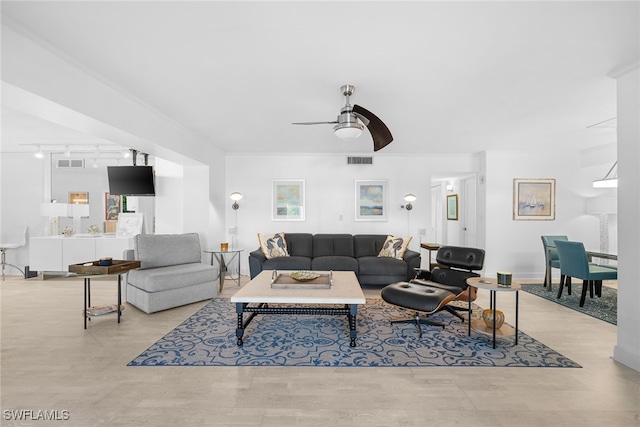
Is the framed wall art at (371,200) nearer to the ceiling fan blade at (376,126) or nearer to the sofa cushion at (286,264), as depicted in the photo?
the sofa cushion at (286,264)

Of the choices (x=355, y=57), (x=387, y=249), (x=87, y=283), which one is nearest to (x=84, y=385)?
(x=87, y=283)

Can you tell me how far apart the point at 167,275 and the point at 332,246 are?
9.49 feet

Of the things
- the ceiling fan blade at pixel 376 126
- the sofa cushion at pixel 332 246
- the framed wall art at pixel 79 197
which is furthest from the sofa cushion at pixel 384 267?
the framed wall art at pixel 79 197

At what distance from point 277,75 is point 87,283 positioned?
3392 mm

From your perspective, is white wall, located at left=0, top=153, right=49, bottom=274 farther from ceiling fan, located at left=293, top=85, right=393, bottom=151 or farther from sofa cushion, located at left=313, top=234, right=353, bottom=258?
ceiling fan, located at left=293, top=85, right=393, bottom=151

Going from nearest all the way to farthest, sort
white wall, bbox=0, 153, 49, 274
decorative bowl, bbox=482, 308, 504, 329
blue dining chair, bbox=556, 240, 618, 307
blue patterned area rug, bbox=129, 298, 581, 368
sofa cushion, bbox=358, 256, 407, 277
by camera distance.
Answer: blue patterned area rug, bbox=129, 298, 581, 368
decorative bowl, bbox=482, 308, 504, 329
blue dining chair, bbox=556, 240, 618, 307
sofa cushion, bbox=358, 256, 407, 277
white wall, bbox=0, 153, 49, 274

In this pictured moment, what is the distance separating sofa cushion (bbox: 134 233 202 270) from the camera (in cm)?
431

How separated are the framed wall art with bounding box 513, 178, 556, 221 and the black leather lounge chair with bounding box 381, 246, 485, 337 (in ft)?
9.87

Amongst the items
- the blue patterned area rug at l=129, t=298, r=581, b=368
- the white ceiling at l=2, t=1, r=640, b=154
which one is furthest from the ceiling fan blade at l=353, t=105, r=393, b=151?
the blue patterned area rug at l=129, t=298, r=581, b=368

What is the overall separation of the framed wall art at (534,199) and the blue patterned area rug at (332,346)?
12.0ft

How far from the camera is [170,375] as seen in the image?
2398mm

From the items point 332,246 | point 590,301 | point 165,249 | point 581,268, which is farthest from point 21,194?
point 590,301

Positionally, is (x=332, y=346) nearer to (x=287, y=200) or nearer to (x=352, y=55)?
(x=352, y=55)

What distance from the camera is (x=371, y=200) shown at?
20.8 feet
